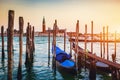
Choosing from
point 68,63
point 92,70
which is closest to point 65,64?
point 68,63

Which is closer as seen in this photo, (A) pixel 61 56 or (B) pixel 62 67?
(B) pixel 62 67

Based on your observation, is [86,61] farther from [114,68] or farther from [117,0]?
[114,68]

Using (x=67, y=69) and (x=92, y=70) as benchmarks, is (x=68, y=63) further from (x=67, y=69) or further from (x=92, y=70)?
(x=92, y=70)

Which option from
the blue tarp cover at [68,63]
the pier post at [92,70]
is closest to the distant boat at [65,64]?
the blue tarp cover at [68,63]

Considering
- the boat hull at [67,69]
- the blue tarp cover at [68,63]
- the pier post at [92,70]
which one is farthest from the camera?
the blue tarp cover at [68,63]

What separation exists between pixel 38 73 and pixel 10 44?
9.13 feet

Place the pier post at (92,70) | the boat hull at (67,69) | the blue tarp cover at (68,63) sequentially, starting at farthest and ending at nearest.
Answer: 1. the blue tarp cover at (68,63)
2. the boat hull at (67,69)
3. the pier post at (92,70)

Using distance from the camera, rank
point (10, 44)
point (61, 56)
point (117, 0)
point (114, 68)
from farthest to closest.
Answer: point (61, 56), point (117, 0), point (114, 68), point (10, 44)

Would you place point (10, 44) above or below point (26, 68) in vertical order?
above

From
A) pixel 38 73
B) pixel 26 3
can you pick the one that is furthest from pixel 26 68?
pixel 26 3

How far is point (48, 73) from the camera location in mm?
6957

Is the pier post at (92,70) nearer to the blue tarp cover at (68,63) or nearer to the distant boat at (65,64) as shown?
the distant boat at (65,64)

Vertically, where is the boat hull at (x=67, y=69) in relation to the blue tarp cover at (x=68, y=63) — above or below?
below

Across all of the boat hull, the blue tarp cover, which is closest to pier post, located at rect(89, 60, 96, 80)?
the boat hull
